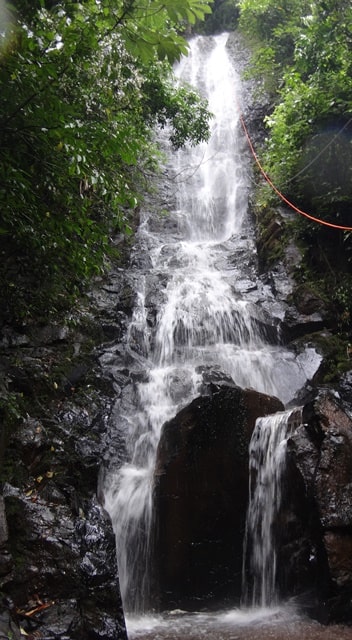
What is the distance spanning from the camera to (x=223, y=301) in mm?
9758

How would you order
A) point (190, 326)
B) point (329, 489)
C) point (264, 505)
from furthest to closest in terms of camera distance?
point (190, 326) < point (264, 505) < point (329, 489)

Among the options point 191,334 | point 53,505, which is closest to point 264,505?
point 53,505

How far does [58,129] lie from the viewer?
3.36 m

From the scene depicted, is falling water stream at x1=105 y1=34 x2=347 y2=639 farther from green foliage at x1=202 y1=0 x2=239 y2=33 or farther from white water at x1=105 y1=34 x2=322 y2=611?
green foliage at x1=202 y1=0 x2=239 y2=33

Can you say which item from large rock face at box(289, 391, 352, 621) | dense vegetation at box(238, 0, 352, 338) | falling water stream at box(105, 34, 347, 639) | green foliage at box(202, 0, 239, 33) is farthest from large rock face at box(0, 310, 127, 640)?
green foliage at box(202, 0, 239, 33)

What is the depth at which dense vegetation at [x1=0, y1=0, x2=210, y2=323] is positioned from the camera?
2.97m

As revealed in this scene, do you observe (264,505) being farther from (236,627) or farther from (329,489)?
(236,627)

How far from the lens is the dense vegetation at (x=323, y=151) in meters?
8.30

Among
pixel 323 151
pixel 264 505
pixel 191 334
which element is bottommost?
pixel 264 505

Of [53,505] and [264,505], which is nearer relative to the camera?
[53,505]

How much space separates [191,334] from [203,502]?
3.98 meters

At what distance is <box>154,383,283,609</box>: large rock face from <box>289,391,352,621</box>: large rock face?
864 mm

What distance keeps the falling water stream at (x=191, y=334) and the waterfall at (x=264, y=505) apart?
0.55ft

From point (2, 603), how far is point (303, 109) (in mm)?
9337
